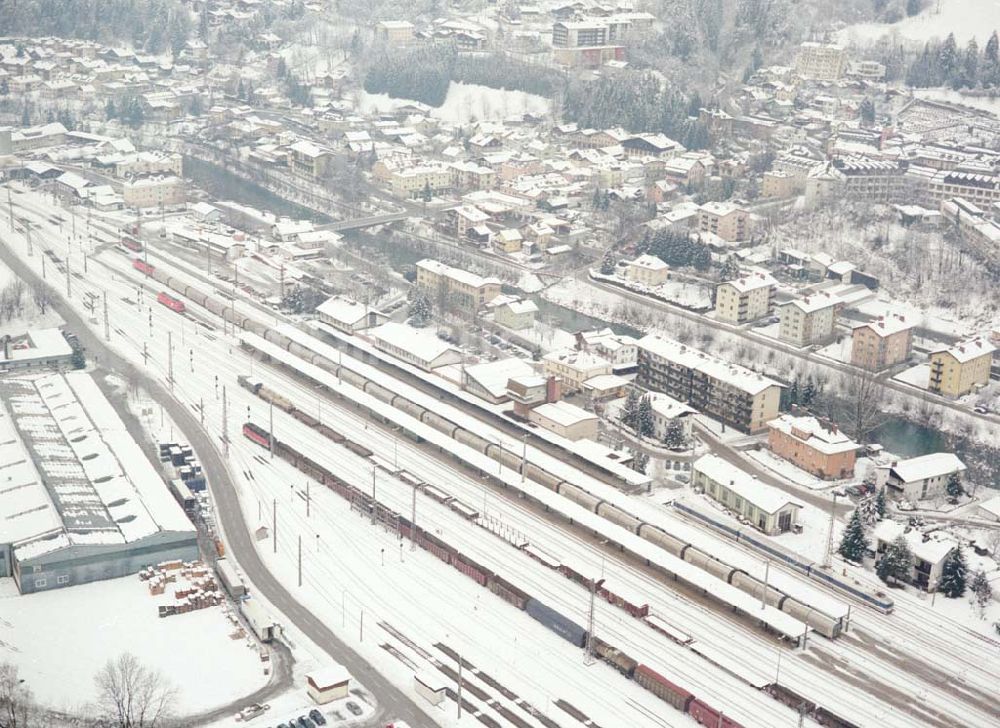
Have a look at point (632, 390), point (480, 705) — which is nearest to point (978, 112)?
point (632, 390)

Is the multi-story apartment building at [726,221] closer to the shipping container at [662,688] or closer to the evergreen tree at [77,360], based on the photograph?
the evergreen tree at [77,360]

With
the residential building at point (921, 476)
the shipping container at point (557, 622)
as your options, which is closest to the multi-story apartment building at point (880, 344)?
the residential building at point (921, 476)

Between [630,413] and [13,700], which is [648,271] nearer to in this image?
[630,413]

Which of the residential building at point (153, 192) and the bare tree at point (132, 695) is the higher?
the residential building at point (153, 192)

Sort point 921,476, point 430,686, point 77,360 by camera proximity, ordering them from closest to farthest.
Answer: point 430,686 < point 921,476 < point 77,360

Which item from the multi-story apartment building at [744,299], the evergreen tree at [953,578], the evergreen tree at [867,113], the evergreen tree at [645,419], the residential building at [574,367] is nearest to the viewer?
the evergreen tree at [953,578]

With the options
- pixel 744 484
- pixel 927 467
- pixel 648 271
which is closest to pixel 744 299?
pixel 648 271
